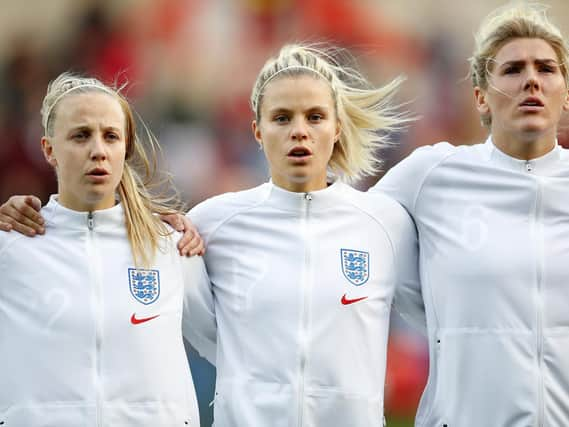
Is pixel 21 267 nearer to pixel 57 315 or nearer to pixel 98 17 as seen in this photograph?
pixel 57 315

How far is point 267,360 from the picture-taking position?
411 cm

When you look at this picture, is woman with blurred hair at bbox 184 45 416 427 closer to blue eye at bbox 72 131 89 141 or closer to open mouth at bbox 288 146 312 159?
open mouth at bbox 288 146 312 159

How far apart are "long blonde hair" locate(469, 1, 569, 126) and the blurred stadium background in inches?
166

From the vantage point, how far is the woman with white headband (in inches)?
161

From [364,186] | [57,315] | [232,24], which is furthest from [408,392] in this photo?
[57,315]

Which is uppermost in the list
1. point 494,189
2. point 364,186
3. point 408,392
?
point 364,186

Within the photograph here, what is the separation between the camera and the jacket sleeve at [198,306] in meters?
4.29

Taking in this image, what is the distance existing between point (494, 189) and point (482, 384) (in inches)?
30.3

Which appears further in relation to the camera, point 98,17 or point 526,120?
point 98,17

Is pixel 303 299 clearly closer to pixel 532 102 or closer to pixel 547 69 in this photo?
pixel 532 102

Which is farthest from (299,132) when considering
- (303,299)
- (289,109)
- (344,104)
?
(303,299)

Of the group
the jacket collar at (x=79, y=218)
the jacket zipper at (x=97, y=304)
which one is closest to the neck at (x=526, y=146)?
the jacket collar at (x=79, y=218)

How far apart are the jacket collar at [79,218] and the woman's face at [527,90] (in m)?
1.56

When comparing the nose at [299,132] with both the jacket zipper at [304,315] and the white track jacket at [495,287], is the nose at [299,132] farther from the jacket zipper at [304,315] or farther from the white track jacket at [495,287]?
the white track jacket at [495,287]
